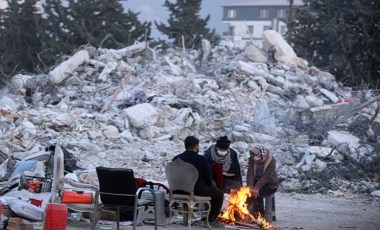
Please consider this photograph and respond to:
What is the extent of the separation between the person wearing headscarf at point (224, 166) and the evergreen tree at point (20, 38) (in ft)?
92.3

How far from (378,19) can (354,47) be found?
1.66 metres

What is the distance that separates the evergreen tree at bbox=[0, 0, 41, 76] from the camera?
41156 mm

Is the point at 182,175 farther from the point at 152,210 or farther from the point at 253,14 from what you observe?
the point at 253,14

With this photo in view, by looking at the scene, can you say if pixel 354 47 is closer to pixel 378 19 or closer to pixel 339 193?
pixel 378 19

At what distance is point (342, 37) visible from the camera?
35156mm

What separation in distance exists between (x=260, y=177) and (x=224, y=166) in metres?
0.56

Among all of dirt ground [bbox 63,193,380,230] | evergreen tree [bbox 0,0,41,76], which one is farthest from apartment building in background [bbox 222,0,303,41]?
dirt ground [bbox 63,193,380,230]

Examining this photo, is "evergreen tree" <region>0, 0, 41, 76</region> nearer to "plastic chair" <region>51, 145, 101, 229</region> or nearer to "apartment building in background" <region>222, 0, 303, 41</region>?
"plastic chair" <region>51, 145, 101, 229</region>

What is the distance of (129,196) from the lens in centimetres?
1112

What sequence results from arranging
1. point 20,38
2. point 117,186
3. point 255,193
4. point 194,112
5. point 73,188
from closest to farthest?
point 117,186
point 73,188
point 255,193
point 194,112
point 20,38

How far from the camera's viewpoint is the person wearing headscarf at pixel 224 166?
13367mm

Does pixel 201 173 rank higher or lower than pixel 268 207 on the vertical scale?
higher

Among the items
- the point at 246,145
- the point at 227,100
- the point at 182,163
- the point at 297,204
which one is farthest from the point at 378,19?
the point at 182,163

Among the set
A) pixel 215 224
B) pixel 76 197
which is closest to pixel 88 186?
pixel 76 197
